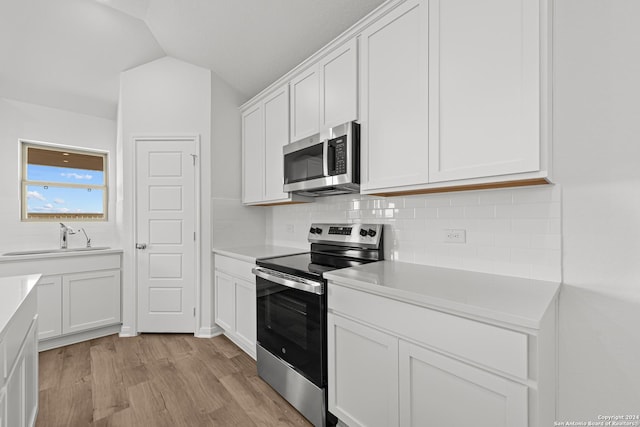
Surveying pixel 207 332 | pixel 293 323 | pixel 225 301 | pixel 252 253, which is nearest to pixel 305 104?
pixel 252 253

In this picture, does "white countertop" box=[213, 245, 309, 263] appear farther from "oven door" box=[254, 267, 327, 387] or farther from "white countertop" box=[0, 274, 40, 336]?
"white countertop" box=[0, 274, 40, 336]

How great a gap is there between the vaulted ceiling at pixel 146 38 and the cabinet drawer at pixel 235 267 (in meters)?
1.84

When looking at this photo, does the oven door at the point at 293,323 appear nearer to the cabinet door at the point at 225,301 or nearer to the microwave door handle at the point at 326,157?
the cabinet door at the point at 225,301

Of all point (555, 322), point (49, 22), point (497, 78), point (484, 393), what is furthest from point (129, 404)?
point (49, 22)

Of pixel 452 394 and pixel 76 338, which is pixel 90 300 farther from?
pixel 452 394

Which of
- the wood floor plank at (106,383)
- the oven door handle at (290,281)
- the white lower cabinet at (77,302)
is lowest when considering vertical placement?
the wood floor plank at (106,383)

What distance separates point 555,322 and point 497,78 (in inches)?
43.3

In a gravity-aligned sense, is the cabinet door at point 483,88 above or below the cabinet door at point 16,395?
above

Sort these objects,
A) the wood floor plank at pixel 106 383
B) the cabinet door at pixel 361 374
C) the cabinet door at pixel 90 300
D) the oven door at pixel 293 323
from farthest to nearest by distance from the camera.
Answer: the cabinet door at pixel 90 300, the wood floor plank at pixel 106 383, the oven door at pixel 293 323, the cabinet door at pixel 361 374

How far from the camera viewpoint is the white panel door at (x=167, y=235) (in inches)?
119

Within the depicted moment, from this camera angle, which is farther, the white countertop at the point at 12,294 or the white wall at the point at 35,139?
the white wall at the point at 35,139

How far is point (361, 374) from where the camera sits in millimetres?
1449

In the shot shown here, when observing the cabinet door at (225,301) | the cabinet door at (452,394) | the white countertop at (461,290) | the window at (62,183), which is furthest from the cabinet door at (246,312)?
the window at (62,183)

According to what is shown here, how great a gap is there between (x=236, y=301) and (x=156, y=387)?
0.81m
